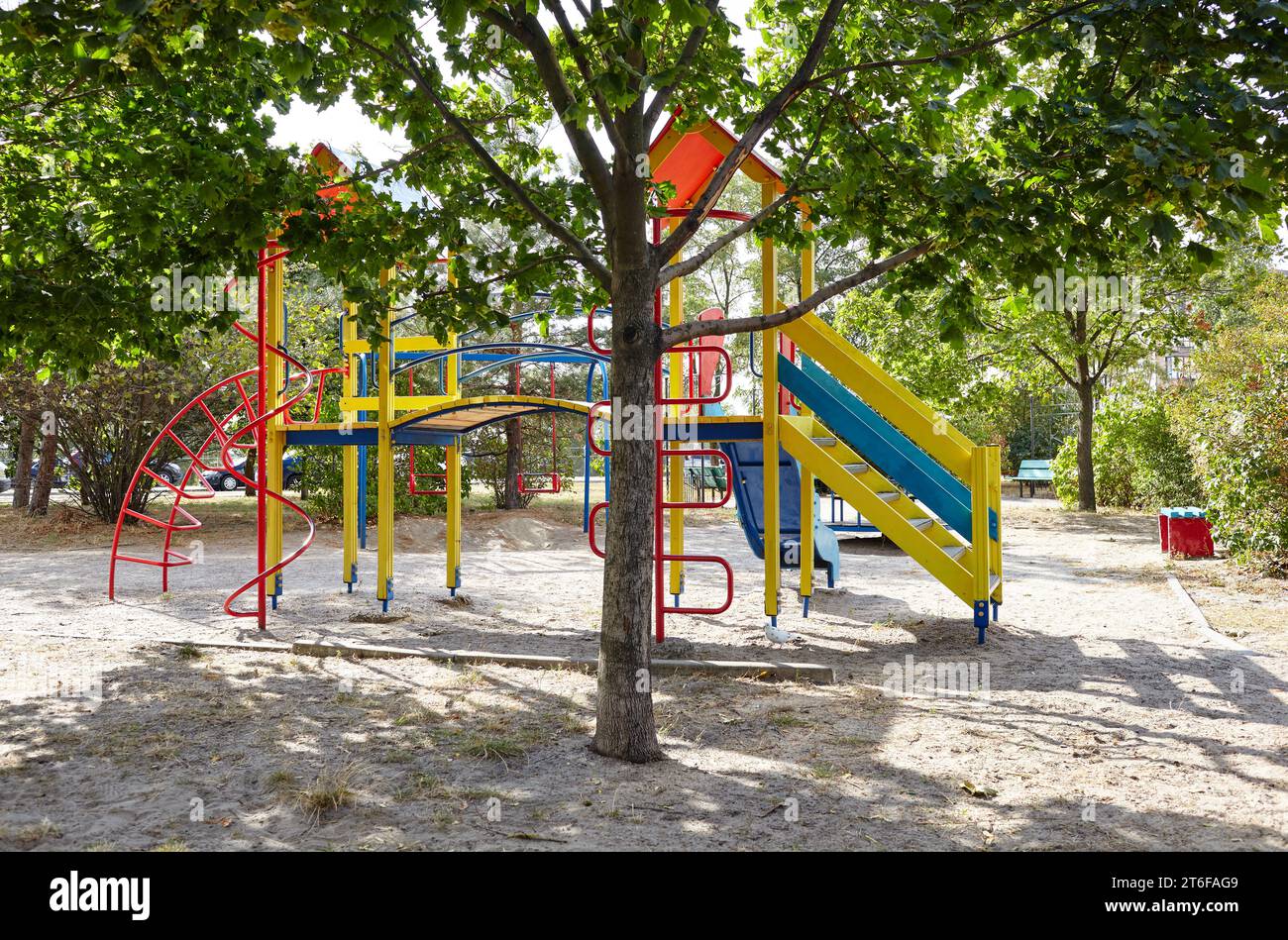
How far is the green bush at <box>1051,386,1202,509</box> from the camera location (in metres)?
18.3

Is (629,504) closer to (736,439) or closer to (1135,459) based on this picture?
(736,439)

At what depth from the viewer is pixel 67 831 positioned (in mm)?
3598

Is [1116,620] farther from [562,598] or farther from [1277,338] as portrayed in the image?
[1277,338]

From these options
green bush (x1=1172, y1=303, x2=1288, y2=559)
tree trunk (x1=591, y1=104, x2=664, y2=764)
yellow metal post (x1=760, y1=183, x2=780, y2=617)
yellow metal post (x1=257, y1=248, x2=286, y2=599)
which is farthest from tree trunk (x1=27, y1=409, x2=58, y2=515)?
green bush (x1=1172, y1=303, x2=1288, y2=559)

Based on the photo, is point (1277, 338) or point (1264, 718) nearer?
point (1264, 718)

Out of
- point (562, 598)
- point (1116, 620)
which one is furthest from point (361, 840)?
point (1116, 620)

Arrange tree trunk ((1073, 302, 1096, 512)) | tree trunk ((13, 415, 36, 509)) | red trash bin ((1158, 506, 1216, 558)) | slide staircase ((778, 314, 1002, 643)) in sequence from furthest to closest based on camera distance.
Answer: tree trunk ((1073, 302, 1096, 512)) → tree trunk ((13, 415, 36, 509)) → red trash bin ((1158, 506, 1216, 558)) → slide staircase ((778, 314, 1002, 643))

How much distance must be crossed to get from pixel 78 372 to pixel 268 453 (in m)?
3.70

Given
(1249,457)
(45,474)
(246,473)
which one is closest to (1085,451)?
(1249,457)

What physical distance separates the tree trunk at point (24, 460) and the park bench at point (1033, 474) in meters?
23.6

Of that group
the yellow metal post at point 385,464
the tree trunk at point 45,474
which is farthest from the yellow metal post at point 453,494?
the tree trunk at point 45,474

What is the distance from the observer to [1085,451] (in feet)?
61.2

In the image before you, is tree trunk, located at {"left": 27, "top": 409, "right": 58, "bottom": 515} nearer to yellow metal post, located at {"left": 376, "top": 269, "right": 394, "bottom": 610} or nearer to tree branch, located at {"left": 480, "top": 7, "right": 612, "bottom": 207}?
yellow metal post, located at {"left": 376, "top": 269, "right": 394, "bottom": 610}

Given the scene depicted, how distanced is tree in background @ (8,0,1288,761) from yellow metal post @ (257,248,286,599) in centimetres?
329
